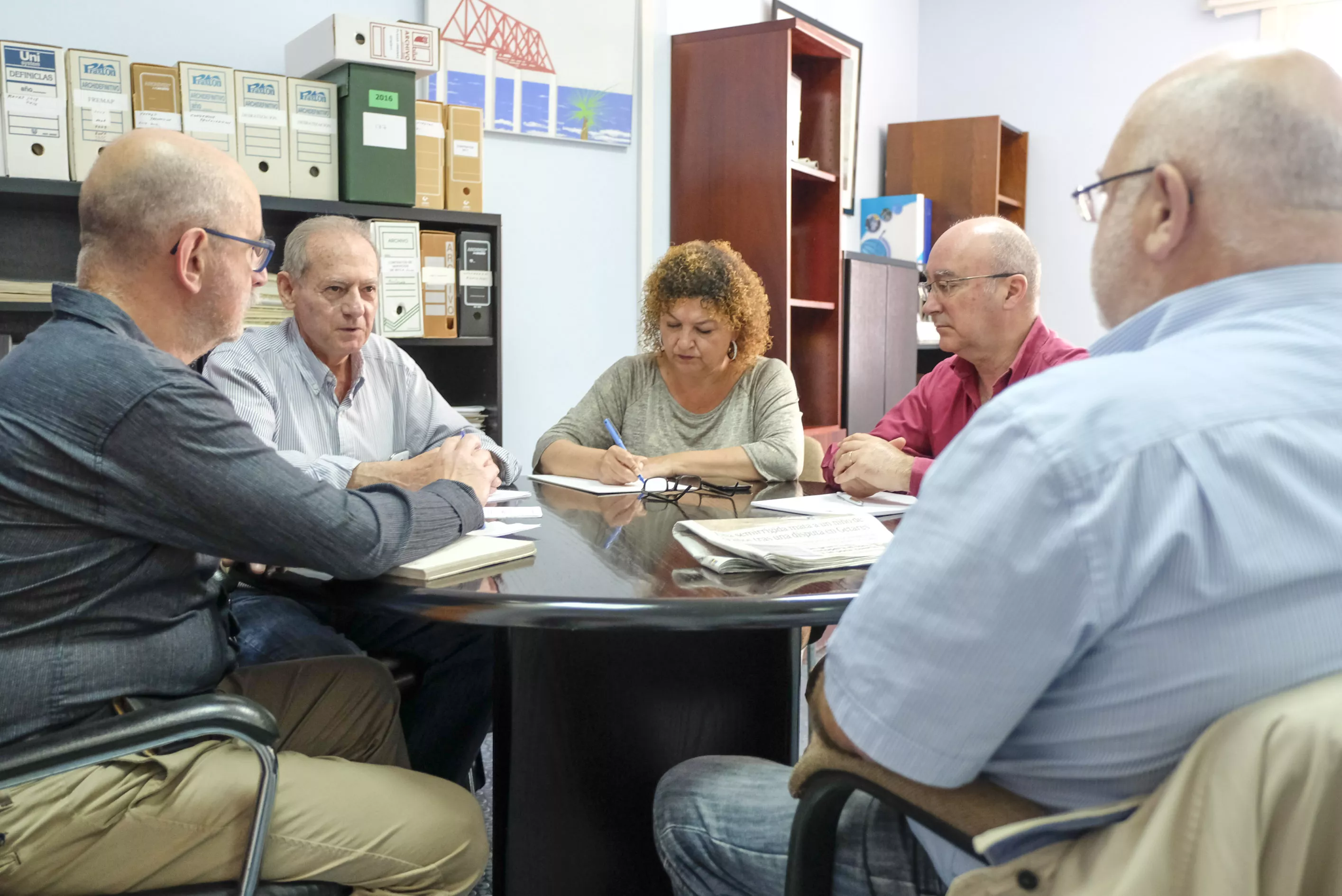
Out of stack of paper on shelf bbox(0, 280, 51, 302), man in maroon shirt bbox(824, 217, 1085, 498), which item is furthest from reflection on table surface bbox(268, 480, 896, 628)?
stack of paper on shelf bbox(0, 280, 51, 302)

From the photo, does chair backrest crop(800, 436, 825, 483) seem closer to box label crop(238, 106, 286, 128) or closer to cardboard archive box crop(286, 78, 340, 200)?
cardboard archive box crop(286, 78, 340, 200)

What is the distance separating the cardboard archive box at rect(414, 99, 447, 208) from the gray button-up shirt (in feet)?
5.73

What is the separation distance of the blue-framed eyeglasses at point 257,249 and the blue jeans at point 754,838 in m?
0.87

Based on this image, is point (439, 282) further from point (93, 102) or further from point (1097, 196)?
point (1097, 196)

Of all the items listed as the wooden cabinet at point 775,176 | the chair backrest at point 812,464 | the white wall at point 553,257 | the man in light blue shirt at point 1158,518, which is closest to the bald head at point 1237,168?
the man in light blue shirt at point 1158,518

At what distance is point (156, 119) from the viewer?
2.32 metres

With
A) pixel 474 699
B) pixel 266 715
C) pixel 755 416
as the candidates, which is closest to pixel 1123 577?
pixel 266 715

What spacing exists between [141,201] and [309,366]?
917 mm

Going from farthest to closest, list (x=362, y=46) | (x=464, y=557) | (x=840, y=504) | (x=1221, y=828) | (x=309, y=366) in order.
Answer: (x=362, y=46), (x=309, y=366), (x=840, y=504), (x=464, y=557), (x=1221, y=828)

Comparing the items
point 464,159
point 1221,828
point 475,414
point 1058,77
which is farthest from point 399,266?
point 1058,77

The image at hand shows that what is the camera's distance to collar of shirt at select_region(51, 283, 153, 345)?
1161 millimetres

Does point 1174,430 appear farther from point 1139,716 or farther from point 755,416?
point 755,416

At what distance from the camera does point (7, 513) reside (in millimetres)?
1065

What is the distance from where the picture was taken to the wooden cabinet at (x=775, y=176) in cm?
361
